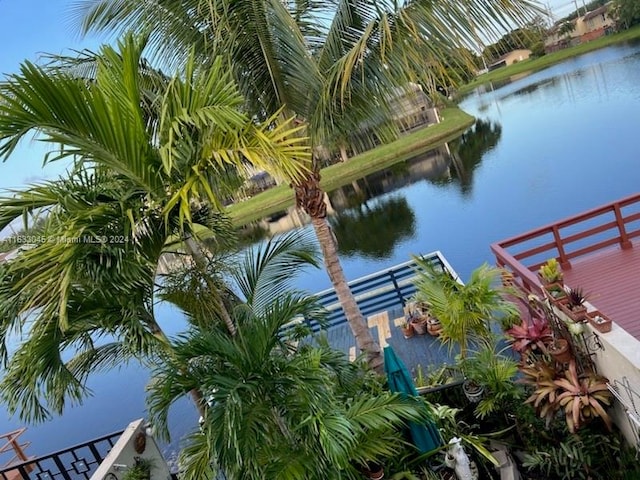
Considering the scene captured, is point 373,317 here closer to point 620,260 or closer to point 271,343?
point 620,260

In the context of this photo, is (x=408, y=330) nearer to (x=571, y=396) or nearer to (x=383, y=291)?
(x=383, y=291)

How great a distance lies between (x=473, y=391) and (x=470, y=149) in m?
19.5

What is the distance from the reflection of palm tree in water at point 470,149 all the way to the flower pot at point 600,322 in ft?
41.5

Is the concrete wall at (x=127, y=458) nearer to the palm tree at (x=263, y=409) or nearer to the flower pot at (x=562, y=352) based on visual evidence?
the palm tree at (x=263, y=409)

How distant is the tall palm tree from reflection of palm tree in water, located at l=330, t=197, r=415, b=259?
8.95m

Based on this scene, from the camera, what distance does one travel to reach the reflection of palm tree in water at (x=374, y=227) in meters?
13.5

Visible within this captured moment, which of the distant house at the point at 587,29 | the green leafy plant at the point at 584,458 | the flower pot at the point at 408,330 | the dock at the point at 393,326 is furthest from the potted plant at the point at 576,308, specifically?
the distant house at the point at 587,29

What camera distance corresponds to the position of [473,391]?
12.4 ft

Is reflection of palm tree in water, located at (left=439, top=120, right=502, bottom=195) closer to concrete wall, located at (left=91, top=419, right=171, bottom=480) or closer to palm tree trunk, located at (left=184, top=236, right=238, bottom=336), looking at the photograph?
concrete wall, located at (left=91, top=419, right=171, bottom=480)

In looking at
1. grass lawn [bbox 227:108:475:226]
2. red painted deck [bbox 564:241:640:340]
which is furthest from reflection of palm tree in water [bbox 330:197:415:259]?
grass lawn [bbox 227:108:475:226]

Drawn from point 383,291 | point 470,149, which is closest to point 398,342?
point 383,291

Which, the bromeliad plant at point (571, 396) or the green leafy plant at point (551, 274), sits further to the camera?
the green leafy plant at point (551, 274)

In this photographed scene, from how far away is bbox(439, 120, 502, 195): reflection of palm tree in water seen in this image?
56.8 feet

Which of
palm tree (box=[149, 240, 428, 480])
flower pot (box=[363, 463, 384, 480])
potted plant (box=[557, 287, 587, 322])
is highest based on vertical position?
palm tree (box=[149, 240, 428, 480])
